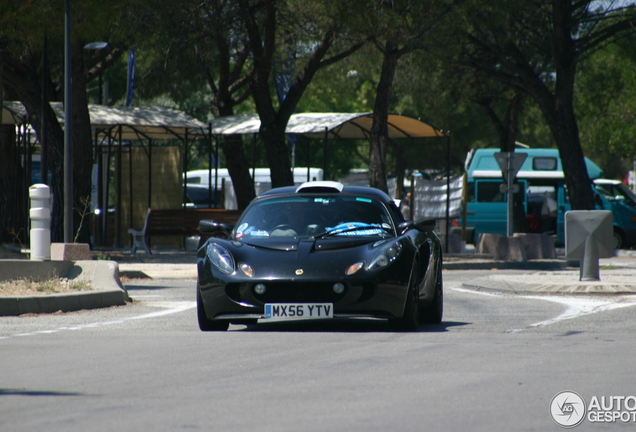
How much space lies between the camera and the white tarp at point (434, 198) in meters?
27.7

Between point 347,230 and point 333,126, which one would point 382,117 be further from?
point 347,230

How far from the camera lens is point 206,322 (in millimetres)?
9219

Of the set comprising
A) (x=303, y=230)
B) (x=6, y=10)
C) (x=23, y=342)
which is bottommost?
(x=23, y=342)

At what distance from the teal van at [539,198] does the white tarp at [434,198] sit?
4515 millimetres

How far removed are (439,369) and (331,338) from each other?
192 centimetres

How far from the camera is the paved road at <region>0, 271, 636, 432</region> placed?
515 cm

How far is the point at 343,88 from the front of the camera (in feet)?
181

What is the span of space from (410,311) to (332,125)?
55.5 feet

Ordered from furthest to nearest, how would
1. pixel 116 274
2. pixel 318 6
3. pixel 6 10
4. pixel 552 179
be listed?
1. pixel 552 179
2. pixel 318 6
3. pixel 6 10
4. pixel 116 274

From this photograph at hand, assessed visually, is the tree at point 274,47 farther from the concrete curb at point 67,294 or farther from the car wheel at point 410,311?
the car wheel at point 410,311

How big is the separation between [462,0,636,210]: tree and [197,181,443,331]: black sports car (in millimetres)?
15589

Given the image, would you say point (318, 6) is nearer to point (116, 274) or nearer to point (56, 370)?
point (116, 274)

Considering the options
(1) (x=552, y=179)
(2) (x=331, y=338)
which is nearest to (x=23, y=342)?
(2) (x=331, y=338)

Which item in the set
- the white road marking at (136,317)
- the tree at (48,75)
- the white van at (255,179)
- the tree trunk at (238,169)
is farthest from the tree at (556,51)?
the white road marking at (136,317)
